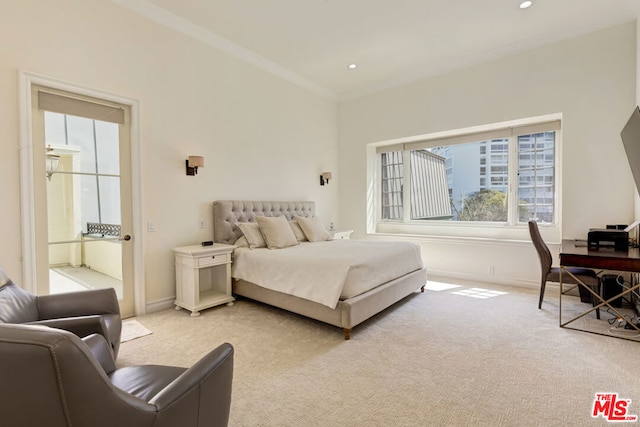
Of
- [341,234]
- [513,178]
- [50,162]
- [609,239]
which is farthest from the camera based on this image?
[341,234]

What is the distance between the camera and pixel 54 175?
2844 mm

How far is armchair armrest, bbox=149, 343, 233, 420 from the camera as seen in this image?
3.54 feet

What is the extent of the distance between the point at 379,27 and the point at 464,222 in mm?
3328

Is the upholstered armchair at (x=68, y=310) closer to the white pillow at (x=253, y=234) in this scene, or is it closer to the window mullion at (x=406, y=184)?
the white pillow at (x=253, y=234)

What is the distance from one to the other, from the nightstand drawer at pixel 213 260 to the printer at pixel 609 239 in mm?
3947

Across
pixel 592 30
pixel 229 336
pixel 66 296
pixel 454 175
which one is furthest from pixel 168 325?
pixel 592 30

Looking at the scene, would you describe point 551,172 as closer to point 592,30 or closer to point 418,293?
point 592,30

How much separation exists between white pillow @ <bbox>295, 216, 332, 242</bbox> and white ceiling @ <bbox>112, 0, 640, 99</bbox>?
8.02 feet

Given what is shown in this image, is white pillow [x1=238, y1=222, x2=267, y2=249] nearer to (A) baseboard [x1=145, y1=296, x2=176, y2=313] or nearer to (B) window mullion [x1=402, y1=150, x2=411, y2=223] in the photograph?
(A) baseboard [x1=145, y1=296, x2=176, y2=313]

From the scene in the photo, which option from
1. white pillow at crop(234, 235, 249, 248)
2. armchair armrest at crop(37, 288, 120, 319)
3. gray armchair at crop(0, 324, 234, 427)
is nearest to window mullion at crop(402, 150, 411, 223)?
white pillow at crop(234, 235, 249, 248)

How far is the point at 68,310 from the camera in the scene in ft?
6.80

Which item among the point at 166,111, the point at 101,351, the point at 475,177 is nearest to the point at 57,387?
the point at 101,351

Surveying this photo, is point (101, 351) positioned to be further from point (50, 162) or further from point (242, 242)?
point (242, 242)

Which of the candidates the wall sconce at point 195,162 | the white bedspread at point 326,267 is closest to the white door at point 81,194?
the wall sconce at point 195,162
